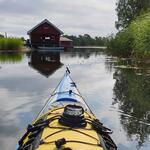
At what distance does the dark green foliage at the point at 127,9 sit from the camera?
4904cm

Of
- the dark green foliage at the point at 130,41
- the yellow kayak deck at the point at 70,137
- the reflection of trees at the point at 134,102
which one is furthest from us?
the dark green foliage at the point at 130,41

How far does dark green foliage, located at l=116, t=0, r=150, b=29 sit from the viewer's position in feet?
161

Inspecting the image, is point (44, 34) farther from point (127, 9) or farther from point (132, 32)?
point (132, 32)

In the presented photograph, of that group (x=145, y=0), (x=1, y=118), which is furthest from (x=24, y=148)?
(x=145, y=0)

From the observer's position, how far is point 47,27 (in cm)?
5675

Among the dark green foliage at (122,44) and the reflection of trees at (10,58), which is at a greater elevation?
the dark green foliage at (122,44)

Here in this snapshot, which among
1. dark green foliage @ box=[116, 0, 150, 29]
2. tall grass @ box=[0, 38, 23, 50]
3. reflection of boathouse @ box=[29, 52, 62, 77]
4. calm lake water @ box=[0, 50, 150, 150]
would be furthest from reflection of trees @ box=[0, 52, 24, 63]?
dark green foliage @ box=[116, 0, 150, 29]

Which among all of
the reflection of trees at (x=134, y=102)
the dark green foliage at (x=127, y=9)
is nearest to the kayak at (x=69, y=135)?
the reflection of trees at (x=134, y=102)

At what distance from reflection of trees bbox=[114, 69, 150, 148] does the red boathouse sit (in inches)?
1494

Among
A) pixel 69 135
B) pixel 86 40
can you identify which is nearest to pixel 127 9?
pixel 69 135

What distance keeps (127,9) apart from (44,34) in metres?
13.4

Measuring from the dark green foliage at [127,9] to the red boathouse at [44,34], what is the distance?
32.0ft

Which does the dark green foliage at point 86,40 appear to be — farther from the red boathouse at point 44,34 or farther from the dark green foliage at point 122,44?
the dark green foliage at point 122,44

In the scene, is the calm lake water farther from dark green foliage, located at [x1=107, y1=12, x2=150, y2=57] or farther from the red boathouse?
the red boathouse
